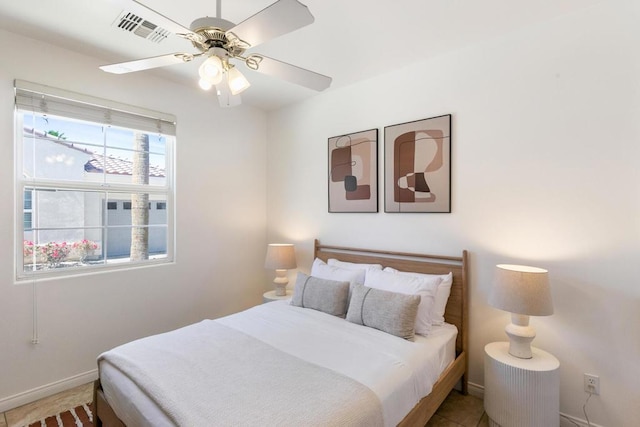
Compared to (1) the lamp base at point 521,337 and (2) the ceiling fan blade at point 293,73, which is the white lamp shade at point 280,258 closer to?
(2) the ceiling fan blade at point 293,73

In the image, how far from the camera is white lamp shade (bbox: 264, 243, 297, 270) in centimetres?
331

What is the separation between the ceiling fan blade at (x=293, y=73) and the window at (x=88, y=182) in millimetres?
1742

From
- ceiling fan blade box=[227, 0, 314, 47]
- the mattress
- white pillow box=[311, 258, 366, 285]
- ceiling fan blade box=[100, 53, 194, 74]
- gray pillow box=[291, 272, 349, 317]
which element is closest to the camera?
ceiling fan blade box=[227, 0, 314, 47]

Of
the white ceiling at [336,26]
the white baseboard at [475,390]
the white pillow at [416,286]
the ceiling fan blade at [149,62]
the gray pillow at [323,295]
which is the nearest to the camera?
the ceiling fan blade at [149,62]

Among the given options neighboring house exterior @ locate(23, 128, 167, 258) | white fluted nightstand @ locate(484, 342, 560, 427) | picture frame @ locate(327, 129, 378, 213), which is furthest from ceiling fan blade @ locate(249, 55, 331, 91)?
white fluted nightstand @ locate(484, 342, 560, 427)

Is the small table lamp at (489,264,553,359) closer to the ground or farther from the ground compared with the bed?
farther from the ground

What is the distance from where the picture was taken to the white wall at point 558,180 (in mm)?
1844

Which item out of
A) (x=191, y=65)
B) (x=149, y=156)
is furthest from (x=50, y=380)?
(x=191, y=65)

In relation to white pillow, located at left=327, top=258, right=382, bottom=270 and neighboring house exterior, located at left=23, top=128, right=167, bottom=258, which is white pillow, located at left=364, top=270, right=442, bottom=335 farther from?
neighboring house exterior, located at left=23, top=128, right=167, bottom=258

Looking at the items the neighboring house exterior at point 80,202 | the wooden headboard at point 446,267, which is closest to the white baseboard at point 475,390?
the wooden headboard at point 446,267

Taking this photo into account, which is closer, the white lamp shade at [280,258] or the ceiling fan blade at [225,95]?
the ceiling fan blade at [225,95]

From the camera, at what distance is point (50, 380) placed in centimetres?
239

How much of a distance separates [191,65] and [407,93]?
1921 mm

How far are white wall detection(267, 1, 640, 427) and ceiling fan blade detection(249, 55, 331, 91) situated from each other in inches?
42.9
